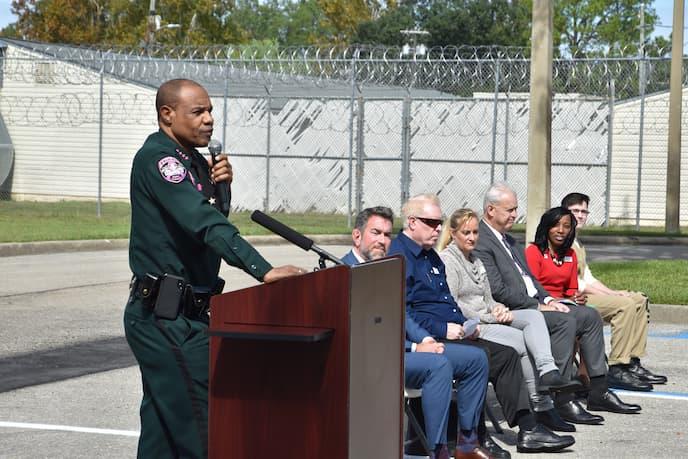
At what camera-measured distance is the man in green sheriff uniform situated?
187 inches

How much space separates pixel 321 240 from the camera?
21406 millimetres

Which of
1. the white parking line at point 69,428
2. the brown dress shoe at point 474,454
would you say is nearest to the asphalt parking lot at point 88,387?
the white parking line at point 69,428

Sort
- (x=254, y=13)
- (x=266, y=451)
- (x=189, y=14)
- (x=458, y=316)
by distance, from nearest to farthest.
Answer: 1. (x=266, y=451)
2. (x=458, y=316)
3. (x=189, y=14)
4. (x=254, y=13)

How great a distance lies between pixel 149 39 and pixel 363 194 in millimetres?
15667

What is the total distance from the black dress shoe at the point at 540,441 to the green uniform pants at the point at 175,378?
10.5 ft

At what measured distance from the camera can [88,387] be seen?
9.02 meters

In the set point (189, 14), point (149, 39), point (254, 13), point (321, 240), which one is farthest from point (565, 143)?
point (254, 13)

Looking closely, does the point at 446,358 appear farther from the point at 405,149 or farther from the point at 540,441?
the point at 405,149

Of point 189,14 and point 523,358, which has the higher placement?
point 189,14

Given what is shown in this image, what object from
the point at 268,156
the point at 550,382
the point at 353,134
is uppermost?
the point at 353,134

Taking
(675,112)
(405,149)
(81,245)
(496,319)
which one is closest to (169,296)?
(496,319)

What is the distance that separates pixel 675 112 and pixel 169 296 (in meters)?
20.1

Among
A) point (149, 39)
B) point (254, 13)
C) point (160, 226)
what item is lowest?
point (160, 226)

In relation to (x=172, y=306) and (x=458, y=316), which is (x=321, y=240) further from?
(x=172, y=306)
